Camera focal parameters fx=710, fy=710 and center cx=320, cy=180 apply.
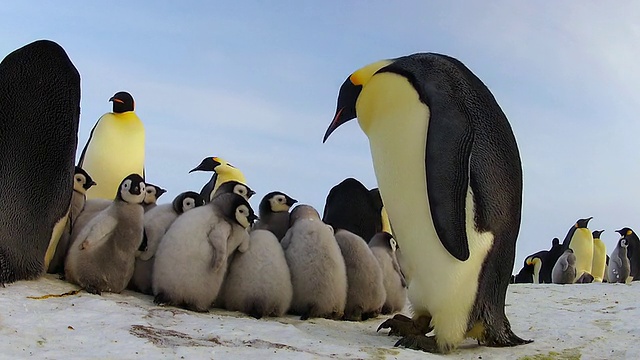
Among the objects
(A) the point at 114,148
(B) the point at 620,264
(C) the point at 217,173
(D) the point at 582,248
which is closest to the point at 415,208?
(A) the point at 114,148

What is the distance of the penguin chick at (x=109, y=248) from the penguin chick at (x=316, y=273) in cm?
94

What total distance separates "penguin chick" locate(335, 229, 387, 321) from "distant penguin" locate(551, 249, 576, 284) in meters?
10.3

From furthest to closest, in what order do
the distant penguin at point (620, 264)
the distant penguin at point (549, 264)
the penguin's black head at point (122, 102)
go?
the distant penguin at point (620, 264) < the distant penguin at point (549, 264) < the penguin's black head at point (122, 102)

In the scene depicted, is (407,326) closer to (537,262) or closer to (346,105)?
(346,105)

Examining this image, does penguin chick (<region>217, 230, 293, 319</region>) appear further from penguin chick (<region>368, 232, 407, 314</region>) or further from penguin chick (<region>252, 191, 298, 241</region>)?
penguin chick (<region>368, 232, 407, 314</region>)

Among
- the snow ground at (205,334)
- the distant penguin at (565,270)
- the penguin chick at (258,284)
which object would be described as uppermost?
the distant penguin at (565,270)

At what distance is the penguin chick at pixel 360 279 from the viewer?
4.49 meters

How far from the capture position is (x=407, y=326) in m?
3.83

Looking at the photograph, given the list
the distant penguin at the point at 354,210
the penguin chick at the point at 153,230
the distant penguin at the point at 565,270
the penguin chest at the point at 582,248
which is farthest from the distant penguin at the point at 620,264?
the penguin chick at the point at 153,230

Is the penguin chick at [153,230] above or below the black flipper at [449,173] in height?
below

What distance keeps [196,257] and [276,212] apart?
114 centimetres

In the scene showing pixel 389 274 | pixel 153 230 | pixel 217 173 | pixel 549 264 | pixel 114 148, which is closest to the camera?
pixel 153 230

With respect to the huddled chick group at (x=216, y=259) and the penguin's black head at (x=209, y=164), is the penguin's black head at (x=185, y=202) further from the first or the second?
the penguin's black head at (x=209, y=164)

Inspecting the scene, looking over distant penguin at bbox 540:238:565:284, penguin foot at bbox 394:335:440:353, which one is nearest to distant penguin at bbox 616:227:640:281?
distant penguin at bbox 540:238:565:284
